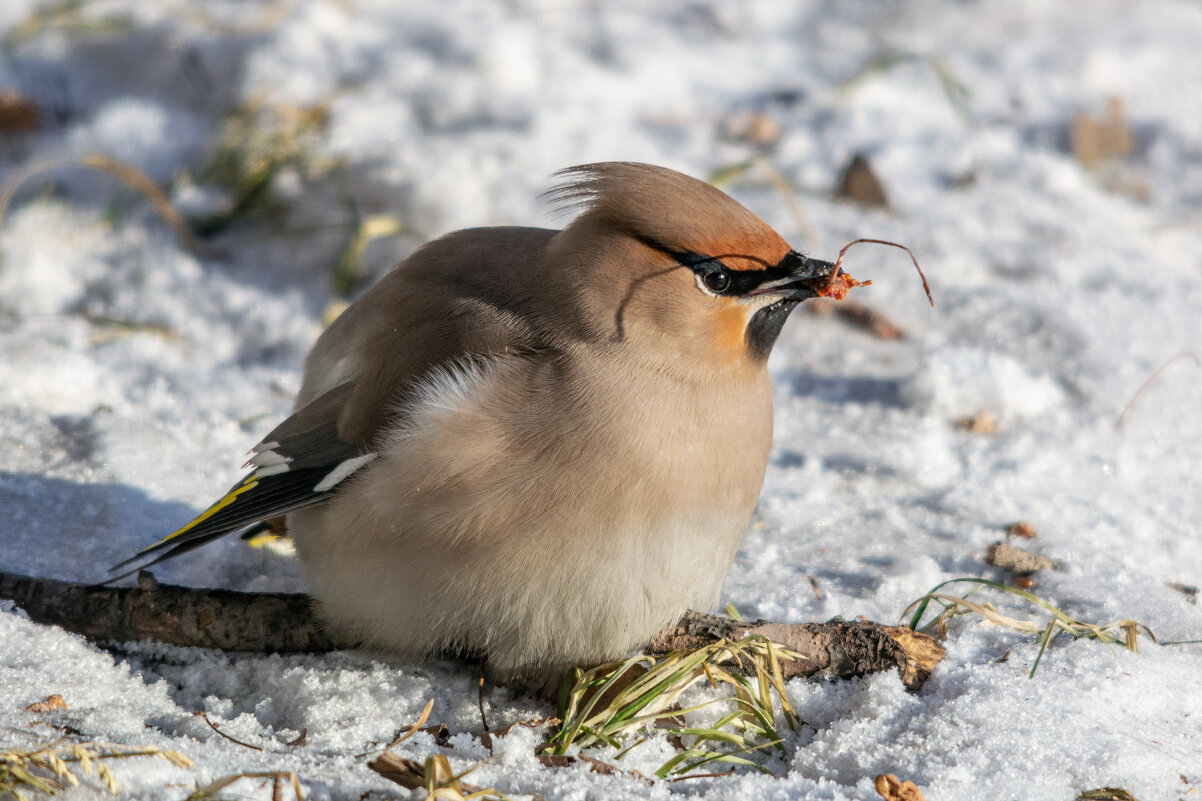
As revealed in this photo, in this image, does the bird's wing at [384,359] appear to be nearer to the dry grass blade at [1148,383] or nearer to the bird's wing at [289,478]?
the bird's wing at [289,478]

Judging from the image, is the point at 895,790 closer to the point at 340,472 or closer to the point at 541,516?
the point at 541,516

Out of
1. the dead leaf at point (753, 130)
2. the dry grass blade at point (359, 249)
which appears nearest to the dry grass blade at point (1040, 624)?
the dry grass blade at point (359, 249)

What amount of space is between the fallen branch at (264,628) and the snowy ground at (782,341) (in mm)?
48

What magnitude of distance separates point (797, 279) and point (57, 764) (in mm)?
1661

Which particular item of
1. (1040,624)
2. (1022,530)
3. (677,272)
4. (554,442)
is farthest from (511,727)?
(1022,530)

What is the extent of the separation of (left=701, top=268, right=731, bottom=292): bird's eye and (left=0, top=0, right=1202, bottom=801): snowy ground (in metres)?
0.81

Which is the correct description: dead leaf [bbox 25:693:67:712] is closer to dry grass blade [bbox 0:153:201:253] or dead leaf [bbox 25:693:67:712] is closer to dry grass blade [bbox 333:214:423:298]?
dry grass blade [bbox 333:214:423:298]

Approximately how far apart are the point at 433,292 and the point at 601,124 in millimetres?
2883

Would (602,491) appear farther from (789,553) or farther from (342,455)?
(789,553)

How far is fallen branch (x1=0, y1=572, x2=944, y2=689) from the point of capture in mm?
2527

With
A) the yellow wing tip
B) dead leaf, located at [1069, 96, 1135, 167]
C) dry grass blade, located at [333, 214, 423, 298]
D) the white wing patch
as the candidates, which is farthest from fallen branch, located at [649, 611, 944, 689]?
dead leaf, located at [1069, 96, 1135, 167]

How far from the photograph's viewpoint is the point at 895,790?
212cm

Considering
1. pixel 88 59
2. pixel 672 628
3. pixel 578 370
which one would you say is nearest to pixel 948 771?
pixel 672 628

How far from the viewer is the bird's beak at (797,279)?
2.55 m
